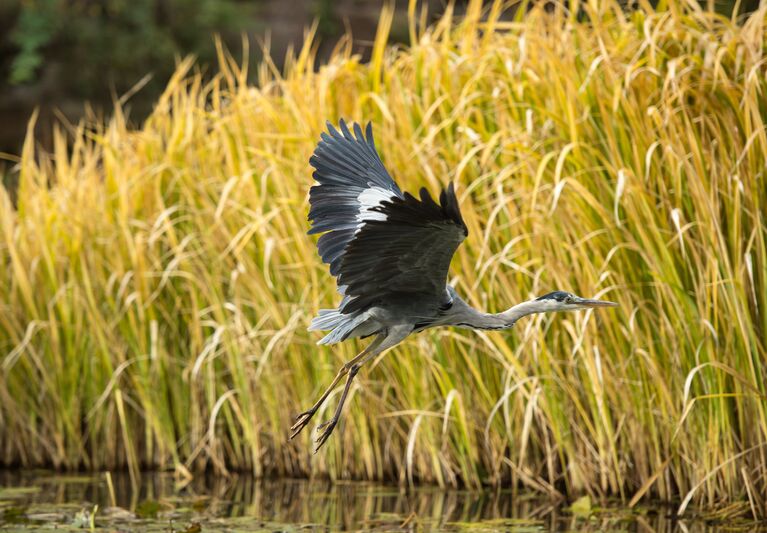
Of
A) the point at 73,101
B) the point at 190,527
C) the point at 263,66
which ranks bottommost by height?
the point at 190,527

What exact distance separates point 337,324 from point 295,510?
1375mm

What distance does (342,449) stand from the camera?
4676 millimetres

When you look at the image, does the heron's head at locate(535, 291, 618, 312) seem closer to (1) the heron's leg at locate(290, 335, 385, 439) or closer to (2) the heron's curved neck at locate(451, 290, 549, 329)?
(2) the heron's curved neck at locate(451, 290, 549, 329)

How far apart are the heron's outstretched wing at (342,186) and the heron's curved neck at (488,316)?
35cm

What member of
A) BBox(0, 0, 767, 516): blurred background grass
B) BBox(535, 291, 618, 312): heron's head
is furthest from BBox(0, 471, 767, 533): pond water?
BBox(535, 291, 618, 312): heron's head

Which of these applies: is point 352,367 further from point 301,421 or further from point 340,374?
point 301,421

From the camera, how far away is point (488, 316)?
2.96 meters

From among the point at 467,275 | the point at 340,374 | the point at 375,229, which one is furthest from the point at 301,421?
the point at 467,275

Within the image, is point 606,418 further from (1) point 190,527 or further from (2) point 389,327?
(1) point 190,527

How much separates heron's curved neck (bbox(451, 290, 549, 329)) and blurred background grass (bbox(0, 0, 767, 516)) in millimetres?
826

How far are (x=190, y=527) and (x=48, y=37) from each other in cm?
1058

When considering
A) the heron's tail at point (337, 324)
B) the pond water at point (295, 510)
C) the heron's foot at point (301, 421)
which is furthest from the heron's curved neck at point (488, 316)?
the pond water at point (295, 510)

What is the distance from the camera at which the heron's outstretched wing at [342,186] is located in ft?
9.87

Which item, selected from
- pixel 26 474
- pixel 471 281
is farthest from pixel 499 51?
pixel 26 474
